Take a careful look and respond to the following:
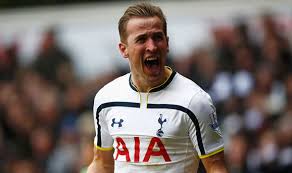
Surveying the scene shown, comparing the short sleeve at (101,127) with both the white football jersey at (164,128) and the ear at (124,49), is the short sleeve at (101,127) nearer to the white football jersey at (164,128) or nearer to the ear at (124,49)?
the white football jersey at (164,128)

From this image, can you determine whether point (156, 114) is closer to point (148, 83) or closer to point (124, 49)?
point (148, 83)

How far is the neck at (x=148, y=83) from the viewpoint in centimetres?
571

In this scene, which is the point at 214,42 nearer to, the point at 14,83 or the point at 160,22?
the point at 14,83

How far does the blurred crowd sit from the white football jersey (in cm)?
438

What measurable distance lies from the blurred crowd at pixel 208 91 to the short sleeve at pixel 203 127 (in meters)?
4.48

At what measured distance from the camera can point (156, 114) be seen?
5.62 meters

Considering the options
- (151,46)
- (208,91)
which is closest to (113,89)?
(151,46)

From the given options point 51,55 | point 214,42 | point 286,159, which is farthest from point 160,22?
point 51,55

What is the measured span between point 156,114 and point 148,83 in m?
0.23

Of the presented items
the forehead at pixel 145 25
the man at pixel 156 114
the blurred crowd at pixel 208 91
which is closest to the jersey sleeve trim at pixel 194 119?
the man at pixel 156 114

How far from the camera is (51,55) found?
44.9ft

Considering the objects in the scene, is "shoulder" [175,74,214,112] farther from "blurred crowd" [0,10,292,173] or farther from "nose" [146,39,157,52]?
"blurred crowd" [0,10,292,173]

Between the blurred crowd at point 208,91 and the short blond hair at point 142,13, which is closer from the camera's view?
the short blond hair at point 142,13

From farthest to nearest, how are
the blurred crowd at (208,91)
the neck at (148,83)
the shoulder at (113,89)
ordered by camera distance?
1. the blurred crowd at (208,91)
2. the shoulder at (113,89)
3. the neck at (148,83)
